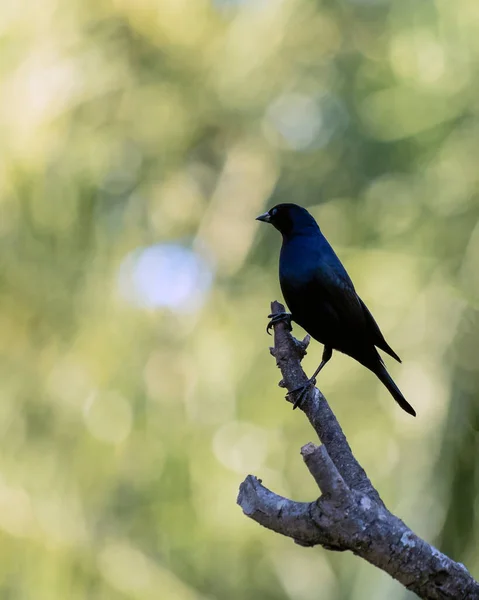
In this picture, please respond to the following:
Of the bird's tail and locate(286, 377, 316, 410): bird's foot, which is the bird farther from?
locate(286, 377, 316, 410): bird's foot

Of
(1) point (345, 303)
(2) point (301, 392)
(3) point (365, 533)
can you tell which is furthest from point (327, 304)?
(3) point (365, 533)

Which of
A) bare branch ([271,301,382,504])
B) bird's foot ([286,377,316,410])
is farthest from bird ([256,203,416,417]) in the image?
bird's foot ([286,377,316,410])

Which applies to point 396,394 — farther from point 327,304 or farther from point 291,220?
point 291,220

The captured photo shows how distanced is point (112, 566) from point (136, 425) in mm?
637

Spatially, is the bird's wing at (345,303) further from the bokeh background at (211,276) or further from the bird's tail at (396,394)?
the bokeh background at (211,276)

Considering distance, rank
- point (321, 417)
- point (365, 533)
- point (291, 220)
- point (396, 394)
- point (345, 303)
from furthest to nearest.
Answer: point (291, 220), point (396, 394), point (345, 303), point (321, 417), point (365, 533)

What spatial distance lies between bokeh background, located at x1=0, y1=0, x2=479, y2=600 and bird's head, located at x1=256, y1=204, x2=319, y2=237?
778 mm

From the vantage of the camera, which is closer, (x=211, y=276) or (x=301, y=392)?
(x=301, y=392)

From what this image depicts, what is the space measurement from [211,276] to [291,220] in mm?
1259

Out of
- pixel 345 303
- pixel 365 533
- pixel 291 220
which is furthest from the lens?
pixel 291 220

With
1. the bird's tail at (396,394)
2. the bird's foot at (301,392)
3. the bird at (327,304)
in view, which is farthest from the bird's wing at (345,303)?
the bird's foot at (301,392)

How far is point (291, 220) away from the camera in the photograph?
2959 mm

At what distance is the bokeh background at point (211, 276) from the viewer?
350 cm

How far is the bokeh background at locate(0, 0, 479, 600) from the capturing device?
11.5 ft
